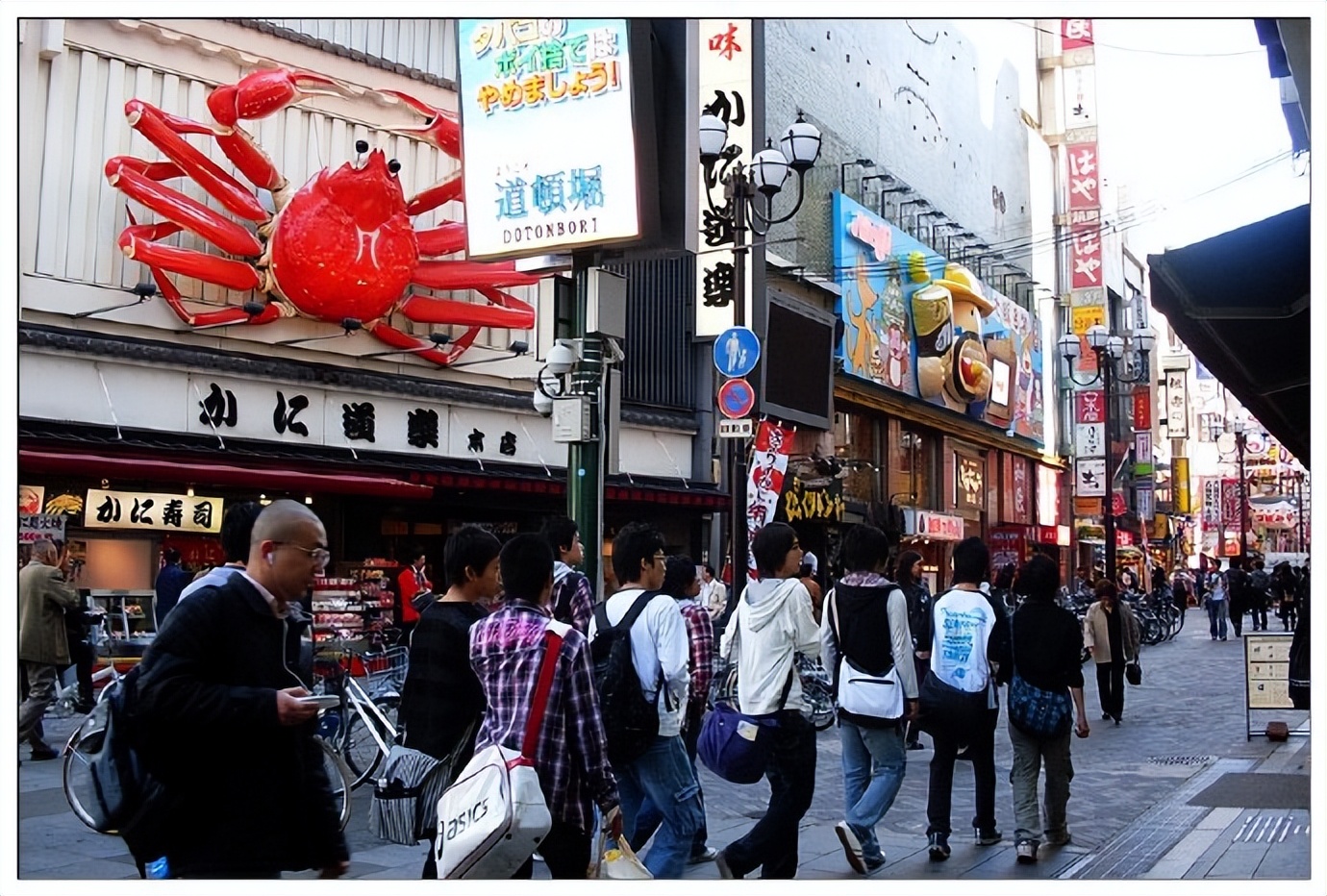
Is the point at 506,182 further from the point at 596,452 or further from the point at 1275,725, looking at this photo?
the point at 1275,725

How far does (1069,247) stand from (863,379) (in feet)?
68.4

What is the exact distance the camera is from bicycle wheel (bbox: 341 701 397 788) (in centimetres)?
996

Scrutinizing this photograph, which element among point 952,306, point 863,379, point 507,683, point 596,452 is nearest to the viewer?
point 507,683

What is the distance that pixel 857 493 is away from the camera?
35156 millimetres

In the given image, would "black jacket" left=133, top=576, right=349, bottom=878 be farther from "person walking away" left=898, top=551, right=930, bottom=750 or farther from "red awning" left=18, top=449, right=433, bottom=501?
"red awning" left=18, top=449, right=433, bottom=501

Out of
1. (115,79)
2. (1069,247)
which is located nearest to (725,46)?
(115,79)

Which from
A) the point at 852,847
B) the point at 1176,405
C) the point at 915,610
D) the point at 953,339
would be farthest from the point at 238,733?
the point at 1176,405

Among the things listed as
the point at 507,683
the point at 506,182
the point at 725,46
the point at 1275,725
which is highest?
the point at 725,46

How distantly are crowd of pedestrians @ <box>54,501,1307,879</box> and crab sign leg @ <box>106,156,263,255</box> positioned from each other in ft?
29.4

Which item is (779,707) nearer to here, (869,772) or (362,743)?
(869,772)

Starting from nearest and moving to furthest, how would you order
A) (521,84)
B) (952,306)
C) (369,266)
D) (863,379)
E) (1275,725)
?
Result: 1. (521,84)
2. (1275,725)
3. (369,266)
4. (863,379)
5. (952,306)

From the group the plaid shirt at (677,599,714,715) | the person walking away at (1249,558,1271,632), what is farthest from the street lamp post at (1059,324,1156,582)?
the plaid shirt at (677,599,714,715)

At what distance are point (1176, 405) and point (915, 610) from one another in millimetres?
63879

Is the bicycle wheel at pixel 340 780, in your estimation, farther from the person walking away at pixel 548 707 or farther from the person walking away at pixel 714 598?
the person walking away at pixel 714 598
